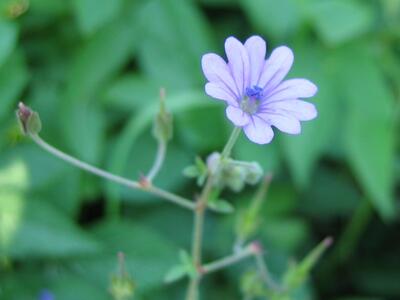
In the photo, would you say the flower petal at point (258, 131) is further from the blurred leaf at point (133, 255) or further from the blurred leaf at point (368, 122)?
the blurred leaf at point (368, 122)

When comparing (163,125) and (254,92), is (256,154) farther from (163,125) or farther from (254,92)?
(254,92)

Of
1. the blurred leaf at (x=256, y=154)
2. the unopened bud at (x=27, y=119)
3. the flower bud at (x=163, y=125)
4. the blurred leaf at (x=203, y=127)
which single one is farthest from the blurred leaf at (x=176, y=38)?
the unopened bud at (x=27, y=119)

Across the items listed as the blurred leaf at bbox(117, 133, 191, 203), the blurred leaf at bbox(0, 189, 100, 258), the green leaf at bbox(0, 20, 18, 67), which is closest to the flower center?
the blurred leaf at bbox(0, 189, 100, 258)

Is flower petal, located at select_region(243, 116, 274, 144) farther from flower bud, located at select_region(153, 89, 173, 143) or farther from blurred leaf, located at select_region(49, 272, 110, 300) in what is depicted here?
blurred leaf, located at select_region(49, 272, 110, 300)

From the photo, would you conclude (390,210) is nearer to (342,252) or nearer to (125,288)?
(342,252)

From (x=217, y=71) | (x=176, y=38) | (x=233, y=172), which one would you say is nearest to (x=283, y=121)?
(x=217, y=71)

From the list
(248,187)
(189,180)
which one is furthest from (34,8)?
(248,187)

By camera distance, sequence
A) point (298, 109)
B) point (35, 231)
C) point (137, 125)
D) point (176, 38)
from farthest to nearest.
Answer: point (176, 38), point (137, 125), point (35, 231), point (298, 109)
